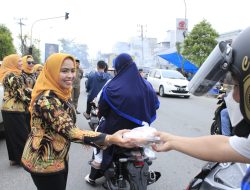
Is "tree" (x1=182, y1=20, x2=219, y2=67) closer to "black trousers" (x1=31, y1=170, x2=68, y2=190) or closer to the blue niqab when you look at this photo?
the blue niqab

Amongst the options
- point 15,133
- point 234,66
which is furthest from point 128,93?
point 15,133

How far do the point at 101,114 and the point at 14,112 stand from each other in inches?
85.7

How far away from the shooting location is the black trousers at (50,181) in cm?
275

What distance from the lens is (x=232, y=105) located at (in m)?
1.56

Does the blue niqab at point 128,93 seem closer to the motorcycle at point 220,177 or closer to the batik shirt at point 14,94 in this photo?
the motorcycle at point 220,177

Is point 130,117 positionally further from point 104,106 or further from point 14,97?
point 14,97

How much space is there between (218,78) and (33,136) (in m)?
1.65

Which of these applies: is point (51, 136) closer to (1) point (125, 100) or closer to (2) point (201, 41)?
(1) point (125, 100)

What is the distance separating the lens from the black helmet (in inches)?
54.1

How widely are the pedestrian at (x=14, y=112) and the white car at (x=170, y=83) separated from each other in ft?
39.3

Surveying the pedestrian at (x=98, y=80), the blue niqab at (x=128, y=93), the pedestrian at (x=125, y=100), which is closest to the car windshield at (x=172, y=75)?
the pedestrian at (x=98, y=80)

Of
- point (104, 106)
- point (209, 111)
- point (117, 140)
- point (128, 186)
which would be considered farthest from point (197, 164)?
point (209, 111)

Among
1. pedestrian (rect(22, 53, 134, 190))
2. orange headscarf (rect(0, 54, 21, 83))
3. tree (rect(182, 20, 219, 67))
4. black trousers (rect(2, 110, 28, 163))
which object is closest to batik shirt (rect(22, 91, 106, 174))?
pedestrian (rect(22, 53, 134, 190))

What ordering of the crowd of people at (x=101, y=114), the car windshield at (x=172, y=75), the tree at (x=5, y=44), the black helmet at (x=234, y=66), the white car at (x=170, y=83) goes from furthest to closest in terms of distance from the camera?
the tree at (x=5, y=44) → the car windshield at (x=172, y=75) → the white car at (x=170, y=83) → the crowd of people at (x=101, y=114) → the black helmet at (x=234, y=66)
